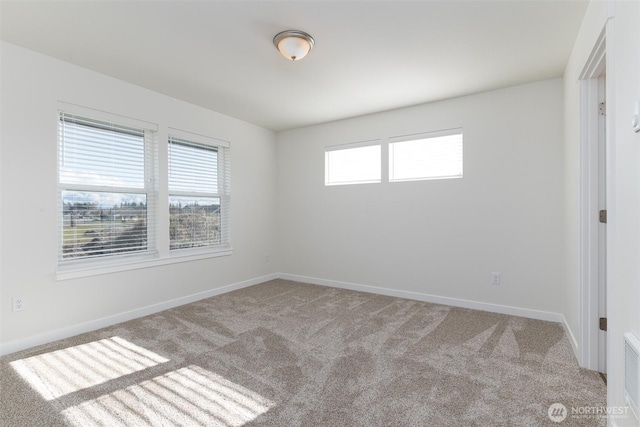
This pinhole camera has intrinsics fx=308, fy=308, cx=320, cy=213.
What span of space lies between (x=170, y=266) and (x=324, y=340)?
220 cm

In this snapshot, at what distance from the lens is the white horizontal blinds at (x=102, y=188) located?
3.00 meters

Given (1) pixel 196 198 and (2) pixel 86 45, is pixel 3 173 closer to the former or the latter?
(2) pixel 86 45

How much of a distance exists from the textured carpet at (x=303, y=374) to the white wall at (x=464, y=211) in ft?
1.84

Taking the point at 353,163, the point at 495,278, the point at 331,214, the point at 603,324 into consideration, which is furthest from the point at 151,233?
the point at 603,324

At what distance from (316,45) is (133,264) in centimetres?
298

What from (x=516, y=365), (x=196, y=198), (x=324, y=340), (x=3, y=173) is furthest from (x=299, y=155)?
(x=516, y=365)

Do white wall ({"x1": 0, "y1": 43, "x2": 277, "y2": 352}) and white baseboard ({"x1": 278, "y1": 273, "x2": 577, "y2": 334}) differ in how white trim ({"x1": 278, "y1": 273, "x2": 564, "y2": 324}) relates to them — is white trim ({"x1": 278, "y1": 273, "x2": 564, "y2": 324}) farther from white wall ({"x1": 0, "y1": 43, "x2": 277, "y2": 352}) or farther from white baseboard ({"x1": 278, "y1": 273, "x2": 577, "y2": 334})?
white wall ({"x1": 0, "y1": 43, "x2": 277, "y2": 352})

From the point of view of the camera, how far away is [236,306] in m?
3.83

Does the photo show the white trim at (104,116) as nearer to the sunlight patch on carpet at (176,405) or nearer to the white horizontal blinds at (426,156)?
the sunlight patch on carpet at (176,405)

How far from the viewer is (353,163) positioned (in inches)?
185

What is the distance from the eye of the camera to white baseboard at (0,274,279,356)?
2621 millimetres

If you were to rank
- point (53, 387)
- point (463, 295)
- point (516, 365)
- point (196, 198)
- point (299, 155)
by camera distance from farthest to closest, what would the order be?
point (299, 155)
point (196, 198)
point (463, 295)
point (516, 365)
point (53, 387)

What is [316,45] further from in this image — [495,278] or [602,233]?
[495,278]

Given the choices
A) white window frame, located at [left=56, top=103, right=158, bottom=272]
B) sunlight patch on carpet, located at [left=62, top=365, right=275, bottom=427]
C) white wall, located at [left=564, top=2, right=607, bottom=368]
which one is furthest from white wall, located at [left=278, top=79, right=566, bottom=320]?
sunlight patch on carpet, located at [left=62, top=365, right=275, bottom=427]
